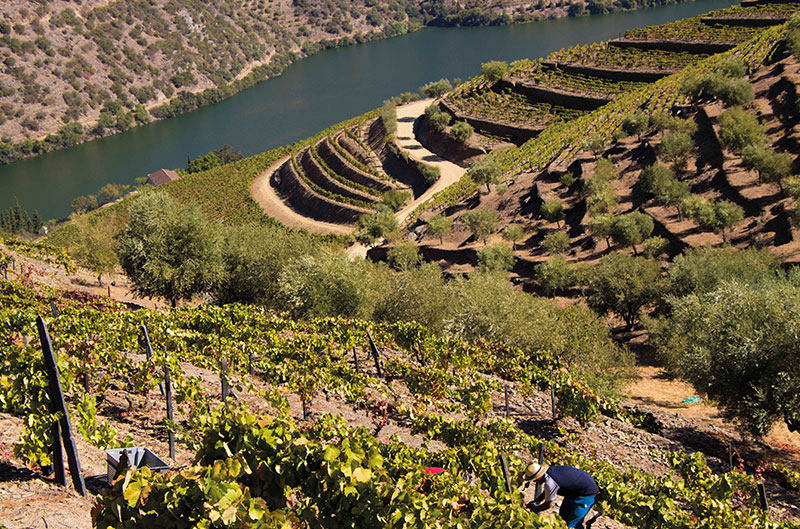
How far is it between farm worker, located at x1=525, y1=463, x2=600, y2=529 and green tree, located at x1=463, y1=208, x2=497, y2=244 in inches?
1714

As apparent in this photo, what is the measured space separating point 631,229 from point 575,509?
34943 millimetres

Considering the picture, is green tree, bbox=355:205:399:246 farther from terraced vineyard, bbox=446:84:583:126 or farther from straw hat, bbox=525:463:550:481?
straw hat, bbox=525:463:550:481

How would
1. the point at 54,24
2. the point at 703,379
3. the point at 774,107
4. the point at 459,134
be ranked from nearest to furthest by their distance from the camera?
the point at 703,379 → the point at 774,107 → the point at 459,134 → the point at 54,24

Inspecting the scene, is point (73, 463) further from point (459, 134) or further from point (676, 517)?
point (459, 134)

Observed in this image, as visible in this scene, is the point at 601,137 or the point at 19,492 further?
the point at 601,137

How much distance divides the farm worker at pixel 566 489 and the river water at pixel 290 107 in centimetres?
12528

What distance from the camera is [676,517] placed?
480 inches

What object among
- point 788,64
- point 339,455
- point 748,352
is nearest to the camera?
point 339,455

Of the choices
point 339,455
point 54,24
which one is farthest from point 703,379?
point 54,24

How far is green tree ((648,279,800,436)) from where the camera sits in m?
19.5

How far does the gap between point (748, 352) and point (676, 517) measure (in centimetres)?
1061

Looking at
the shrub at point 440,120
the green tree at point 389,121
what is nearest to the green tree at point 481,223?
the shrub at point 440,120

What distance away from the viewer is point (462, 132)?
8431 cm

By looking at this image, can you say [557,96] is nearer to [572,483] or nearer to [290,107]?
[572,483]
